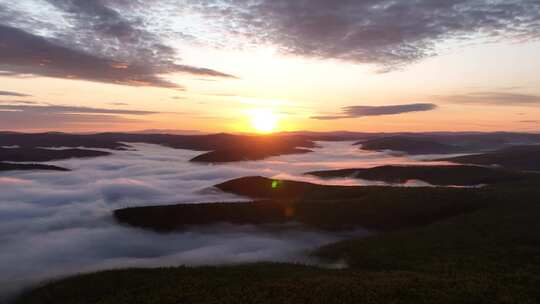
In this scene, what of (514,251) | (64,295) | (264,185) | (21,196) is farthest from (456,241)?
(21,196)

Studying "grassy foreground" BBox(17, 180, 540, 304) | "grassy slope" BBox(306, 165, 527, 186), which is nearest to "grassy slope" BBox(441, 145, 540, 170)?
"grassy slope" BBox(306, 165, 527, 186)

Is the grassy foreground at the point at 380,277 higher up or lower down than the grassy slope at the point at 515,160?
lower down

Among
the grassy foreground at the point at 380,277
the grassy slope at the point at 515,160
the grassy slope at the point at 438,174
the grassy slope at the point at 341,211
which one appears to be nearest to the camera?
the grassy foreground at the point at 380,277

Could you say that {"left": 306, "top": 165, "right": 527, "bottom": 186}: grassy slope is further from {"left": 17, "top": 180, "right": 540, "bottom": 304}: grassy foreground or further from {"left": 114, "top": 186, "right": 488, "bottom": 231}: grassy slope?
{"left": 17, "top": 180, "right": 540, "bottom": 304}: grassy foreground

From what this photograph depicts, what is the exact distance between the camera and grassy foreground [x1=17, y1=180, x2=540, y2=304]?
83.3 feet

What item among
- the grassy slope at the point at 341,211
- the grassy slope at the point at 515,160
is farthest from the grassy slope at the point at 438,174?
the grassy slope at the point at 515,160

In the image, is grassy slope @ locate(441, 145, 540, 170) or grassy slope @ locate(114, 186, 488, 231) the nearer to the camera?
grassy slope @ locate(114, 186, 488, 231)

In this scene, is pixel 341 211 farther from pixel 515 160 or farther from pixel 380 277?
pixel 515 160

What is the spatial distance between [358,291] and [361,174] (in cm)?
9131

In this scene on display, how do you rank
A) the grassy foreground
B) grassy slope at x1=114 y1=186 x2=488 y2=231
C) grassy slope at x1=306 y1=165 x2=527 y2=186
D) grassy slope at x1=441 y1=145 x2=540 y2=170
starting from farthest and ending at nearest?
grassy slope at x1=441 y1=145 x2=540 y2=170, grassy slope at x1=306 y1=165 x2=527 y2=186, grassy slope at x1=114 y1=186 x2=488 y2=231, the grassy foreground

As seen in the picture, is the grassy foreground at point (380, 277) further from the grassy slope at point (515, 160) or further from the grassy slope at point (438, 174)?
the grassy slope at point (515, 160)

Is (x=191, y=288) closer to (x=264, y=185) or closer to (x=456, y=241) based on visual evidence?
(x=456, y=241)

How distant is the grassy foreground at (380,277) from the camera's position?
2538 centimetres

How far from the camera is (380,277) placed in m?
29.2
